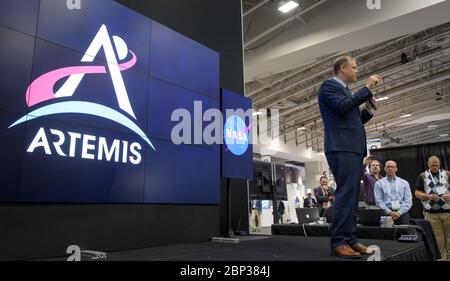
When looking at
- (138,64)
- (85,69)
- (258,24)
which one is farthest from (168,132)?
(258,24)

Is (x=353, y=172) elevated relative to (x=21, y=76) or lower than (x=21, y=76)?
lower

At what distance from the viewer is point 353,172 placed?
6.45 feet

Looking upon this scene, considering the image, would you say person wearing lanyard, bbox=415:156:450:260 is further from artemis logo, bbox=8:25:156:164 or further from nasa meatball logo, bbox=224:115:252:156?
artemis logo, bbox=8:25:156:164

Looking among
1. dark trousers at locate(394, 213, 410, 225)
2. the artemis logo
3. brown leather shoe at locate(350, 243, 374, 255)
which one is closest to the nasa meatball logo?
the artemis logo

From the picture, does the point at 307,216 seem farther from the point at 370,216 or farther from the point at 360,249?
the point at 360,249

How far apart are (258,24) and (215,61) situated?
386cm

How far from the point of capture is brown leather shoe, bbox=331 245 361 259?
6.05 ft

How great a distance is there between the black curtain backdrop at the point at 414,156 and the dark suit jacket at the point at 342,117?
21.4 ft

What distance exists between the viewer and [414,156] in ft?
26.5

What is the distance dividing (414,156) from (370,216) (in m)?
5.38

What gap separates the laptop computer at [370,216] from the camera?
3627mm

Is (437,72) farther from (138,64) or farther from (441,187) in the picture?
(138,64)

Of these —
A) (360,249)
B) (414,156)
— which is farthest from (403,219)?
(414,156)

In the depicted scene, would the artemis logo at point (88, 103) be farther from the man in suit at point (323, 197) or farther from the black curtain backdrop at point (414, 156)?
the black curtain backdrop at point (414, 156)
